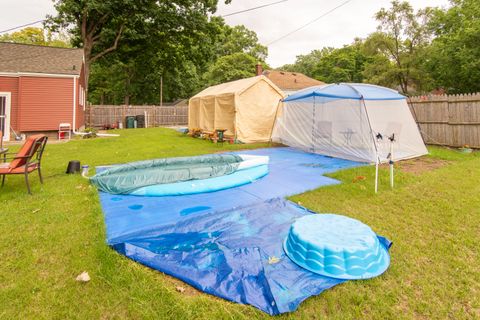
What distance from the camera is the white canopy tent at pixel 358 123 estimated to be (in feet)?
23.1

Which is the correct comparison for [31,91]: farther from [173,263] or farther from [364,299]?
[364,299]

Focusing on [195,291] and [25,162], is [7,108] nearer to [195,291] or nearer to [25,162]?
[25,162]

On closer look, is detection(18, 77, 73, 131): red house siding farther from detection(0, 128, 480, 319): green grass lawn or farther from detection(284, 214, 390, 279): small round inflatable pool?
detection(284, 214, 390, 279): small round inflatable pool

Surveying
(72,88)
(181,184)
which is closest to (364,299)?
(181,184)

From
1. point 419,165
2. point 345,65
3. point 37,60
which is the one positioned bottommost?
point 419,165

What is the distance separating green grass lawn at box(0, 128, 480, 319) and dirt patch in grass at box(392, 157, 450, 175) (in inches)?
60.8

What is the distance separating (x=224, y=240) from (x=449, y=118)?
9362 millimetres

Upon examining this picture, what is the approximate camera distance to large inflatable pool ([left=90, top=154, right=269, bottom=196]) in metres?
4.53

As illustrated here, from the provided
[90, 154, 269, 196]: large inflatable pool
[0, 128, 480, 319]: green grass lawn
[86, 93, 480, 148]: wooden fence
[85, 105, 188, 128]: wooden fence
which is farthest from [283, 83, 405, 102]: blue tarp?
[85, 105, 188, 128]: wooden fence

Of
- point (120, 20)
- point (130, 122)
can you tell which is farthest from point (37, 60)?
point (120, 20)

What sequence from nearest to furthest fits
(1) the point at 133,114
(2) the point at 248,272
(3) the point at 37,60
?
(2) the point at 248,272 < (3) the point at 37,60 < (1) the point at 133,114

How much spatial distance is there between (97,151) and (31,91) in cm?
646

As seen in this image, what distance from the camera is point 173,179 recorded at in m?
4.94

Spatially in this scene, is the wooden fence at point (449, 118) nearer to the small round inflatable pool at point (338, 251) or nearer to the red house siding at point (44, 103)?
the small round inflatable pool at point (338, 251)
